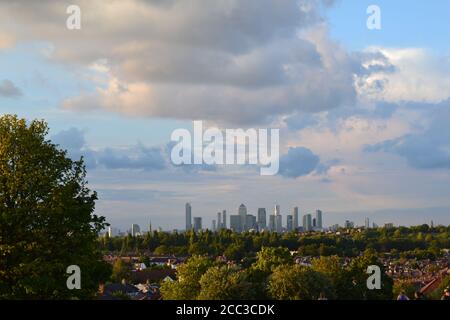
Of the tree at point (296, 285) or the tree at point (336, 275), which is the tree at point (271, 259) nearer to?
the tree at point (336, 275)

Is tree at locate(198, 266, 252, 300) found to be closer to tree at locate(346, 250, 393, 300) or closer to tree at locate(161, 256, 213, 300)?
tree at locate(161, 256, 213, 300)

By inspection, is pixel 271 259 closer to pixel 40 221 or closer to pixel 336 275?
pixel 336 275

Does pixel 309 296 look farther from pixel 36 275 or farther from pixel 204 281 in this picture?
pixel 36 275

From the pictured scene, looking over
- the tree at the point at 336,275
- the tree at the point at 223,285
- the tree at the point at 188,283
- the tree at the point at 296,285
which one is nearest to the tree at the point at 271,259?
the tree at the point at 336,275

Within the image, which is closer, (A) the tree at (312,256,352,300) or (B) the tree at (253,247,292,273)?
(A) the tree at (312,256,352,300)

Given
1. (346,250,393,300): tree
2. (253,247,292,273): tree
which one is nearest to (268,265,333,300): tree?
(346,250,393,300): tree

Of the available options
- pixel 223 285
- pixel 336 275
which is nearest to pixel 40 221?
pixel 223 285
